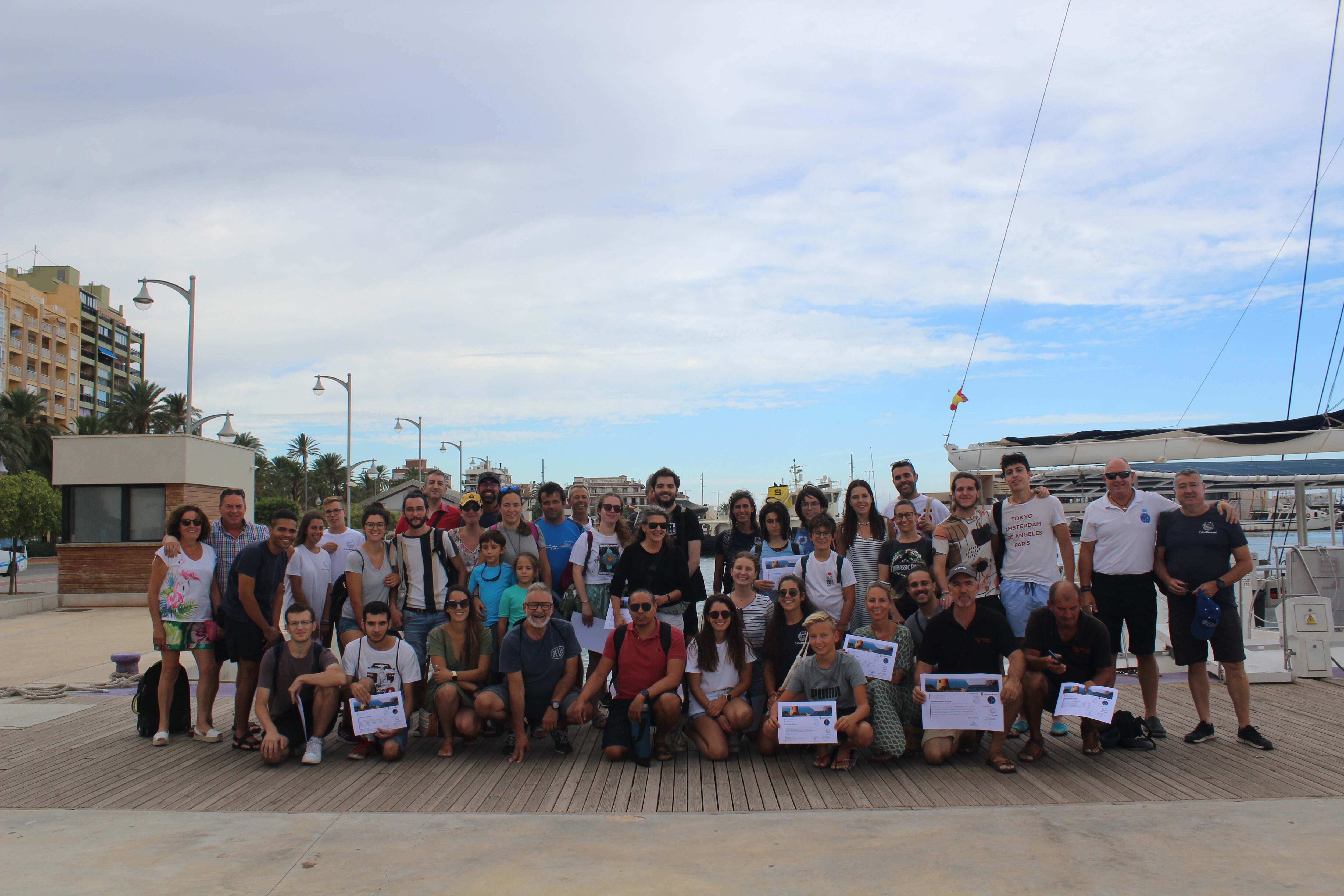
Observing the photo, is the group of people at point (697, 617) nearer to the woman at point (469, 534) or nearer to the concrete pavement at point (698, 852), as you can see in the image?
the woman at point (469, 534)

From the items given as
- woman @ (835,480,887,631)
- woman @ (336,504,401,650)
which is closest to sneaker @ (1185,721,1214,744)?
woman @ (835,480,887,631)

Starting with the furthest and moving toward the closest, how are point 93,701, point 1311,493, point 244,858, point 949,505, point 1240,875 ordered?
1. point 1311,493
2. point 93,701
3. point 949,505
4. point 244,858
5. point 1240,875

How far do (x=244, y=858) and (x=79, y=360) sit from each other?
82079 mm

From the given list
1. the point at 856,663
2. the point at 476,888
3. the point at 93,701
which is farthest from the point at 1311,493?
the point at 93,701

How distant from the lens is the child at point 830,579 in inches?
238

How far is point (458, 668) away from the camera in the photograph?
609 cm

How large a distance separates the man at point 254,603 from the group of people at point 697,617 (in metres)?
0.02

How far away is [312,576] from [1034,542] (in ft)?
17.0

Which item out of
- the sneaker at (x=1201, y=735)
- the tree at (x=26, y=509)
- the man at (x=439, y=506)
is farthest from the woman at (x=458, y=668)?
the tree at (x=26, y=509)

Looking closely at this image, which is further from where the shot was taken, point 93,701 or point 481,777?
point 93,701

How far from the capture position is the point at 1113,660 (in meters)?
5.72

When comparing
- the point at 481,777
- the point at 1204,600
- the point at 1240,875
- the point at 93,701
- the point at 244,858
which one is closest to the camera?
the point at 1240,875

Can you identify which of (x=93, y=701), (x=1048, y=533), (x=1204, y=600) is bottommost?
(x=93, y=701)

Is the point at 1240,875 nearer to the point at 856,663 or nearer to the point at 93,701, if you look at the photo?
the point at 856,663
